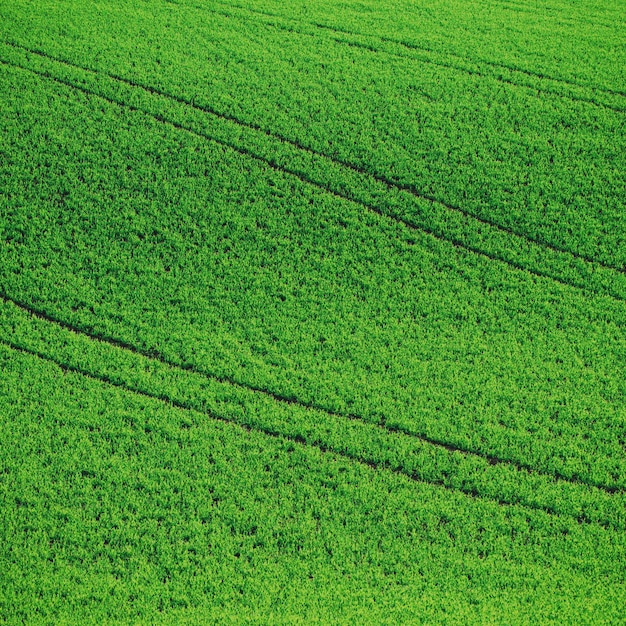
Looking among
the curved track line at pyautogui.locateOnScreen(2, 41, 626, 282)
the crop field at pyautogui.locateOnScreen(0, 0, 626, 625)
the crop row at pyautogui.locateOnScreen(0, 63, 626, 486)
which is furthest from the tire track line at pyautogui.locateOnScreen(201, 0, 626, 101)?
the crop row at pyautogui.locateOnScreen(0, 63, 626, 486)

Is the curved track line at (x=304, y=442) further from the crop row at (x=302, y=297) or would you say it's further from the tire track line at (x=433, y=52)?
the tire track line at (x=433, y=52)

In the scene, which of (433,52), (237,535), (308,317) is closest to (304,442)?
(237,535)

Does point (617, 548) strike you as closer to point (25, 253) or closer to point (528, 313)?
point (528, 313)

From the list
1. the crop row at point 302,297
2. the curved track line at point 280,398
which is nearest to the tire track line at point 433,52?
the crop row at point 302,297

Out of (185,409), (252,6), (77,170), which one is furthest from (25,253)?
(252,6)

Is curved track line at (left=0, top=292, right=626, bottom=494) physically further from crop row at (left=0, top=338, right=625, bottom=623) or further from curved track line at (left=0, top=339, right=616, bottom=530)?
crop row at (left=0, top=338, right=625, bottom=623)
